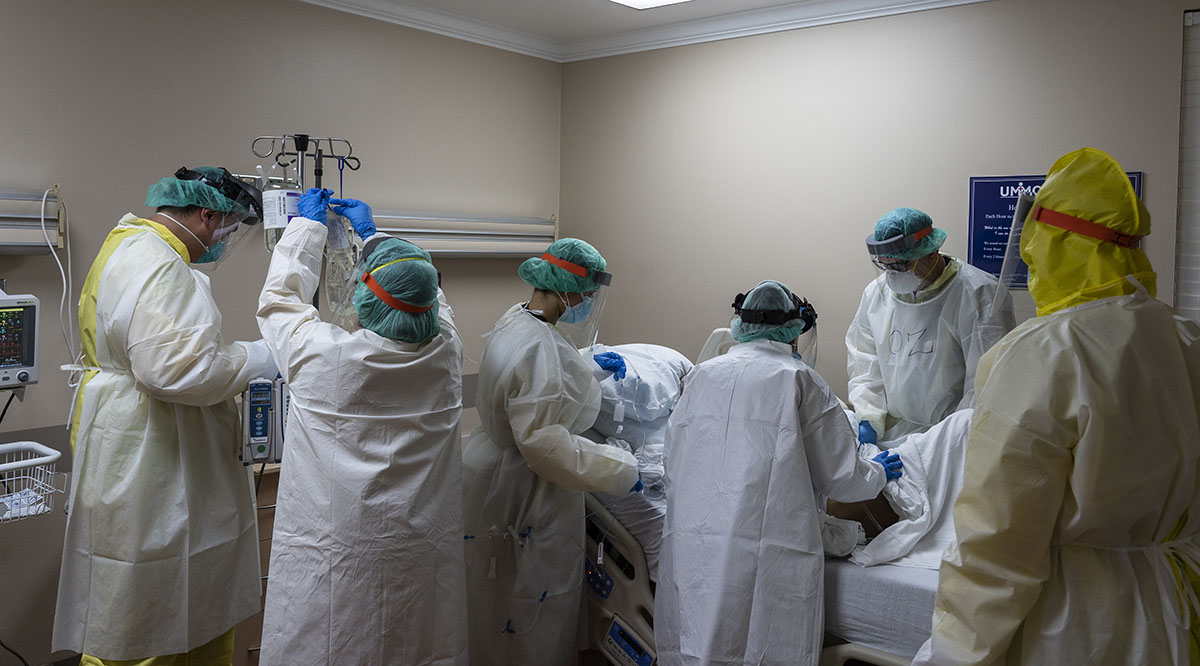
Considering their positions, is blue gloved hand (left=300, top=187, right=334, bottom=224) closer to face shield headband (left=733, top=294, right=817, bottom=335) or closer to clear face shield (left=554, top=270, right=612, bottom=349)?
clear face shield (left=554, top=270, right=612, bottom=349)

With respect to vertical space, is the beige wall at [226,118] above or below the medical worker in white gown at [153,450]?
above

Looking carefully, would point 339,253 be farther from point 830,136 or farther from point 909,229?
point 830,136

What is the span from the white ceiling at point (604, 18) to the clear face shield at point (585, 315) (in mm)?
1837

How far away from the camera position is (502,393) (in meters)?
2.74

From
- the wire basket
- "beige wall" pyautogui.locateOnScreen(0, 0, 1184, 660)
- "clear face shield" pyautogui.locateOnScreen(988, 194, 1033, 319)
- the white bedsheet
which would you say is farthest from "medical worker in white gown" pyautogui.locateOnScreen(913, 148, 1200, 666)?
the wire basket

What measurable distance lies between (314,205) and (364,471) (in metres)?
0.83

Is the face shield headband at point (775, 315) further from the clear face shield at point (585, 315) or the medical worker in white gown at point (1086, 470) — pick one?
the medical worker in white gown at point (1086, 470)

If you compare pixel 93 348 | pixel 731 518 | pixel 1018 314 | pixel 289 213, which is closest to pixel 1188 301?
pixel 1018 314

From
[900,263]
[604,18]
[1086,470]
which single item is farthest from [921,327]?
[604,18]

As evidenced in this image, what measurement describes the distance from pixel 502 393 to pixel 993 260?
222 cm

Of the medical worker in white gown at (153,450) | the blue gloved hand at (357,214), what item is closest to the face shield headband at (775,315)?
the blue gloved hand at (357,214)

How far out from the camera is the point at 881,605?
2.41 m

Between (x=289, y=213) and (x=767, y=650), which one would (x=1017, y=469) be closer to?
(x=767, y=650)

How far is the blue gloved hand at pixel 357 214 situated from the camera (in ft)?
8.98
